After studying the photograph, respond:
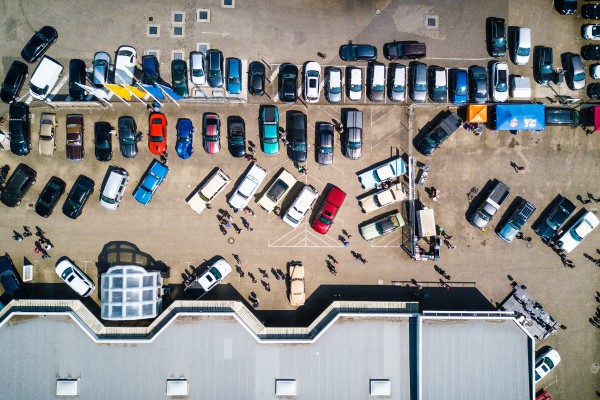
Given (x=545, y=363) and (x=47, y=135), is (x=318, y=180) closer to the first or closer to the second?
(x=47, y=135)

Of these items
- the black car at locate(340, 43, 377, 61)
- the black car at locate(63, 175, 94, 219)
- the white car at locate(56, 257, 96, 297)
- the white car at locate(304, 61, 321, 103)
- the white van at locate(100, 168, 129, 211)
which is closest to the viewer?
the white car at locate(56, 257, 96, 297)

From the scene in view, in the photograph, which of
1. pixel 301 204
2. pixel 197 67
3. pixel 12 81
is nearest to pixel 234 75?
pixel 197 67

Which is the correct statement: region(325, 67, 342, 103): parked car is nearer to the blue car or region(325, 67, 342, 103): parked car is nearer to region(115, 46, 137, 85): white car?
the blue car

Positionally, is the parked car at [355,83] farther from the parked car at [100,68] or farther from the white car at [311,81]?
the parked car at [100,68]

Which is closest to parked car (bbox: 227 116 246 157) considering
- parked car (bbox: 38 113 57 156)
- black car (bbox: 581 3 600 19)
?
parked car (bbox: 38 113 57 156)

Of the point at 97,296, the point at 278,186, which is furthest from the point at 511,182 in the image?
the point at 97,296

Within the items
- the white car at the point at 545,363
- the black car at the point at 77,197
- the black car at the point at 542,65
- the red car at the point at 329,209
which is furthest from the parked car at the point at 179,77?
the white car at the point at 545,363
